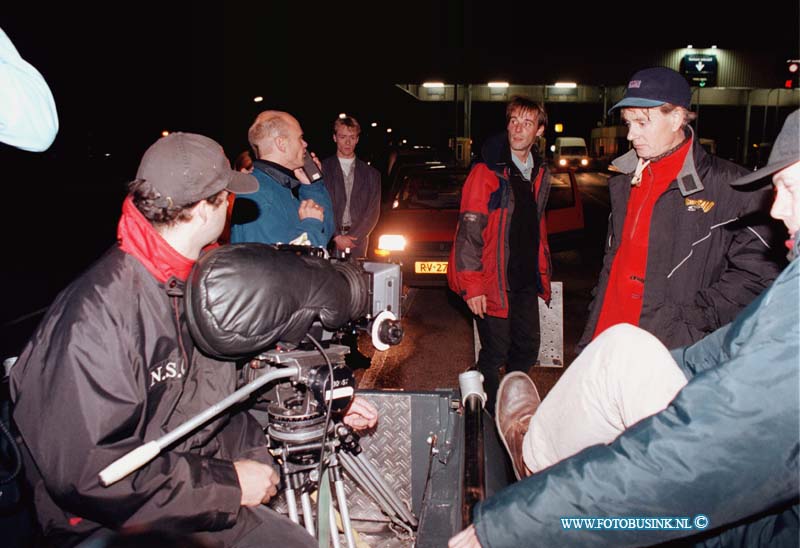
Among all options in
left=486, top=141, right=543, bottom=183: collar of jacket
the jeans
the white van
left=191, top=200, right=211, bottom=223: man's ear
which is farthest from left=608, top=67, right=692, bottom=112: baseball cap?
the white van

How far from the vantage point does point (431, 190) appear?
25.3 ft

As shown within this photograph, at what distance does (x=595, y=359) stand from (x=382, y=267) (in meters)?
0.83

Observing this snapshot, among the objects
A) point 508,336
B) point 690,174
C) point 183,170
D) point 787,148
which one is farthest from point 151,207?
point 508,336

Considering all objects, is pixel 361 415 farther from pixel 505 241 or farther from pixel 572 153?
pixel 572 153

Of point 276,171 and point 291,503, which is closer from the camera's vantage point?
point 291,503

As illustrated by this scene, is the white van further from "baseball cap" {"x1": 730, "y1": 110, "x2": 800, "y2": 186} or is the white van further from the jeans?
"baseball cap" {"x1": 730, "y1": 110, "x2": 800, "y2": 186}

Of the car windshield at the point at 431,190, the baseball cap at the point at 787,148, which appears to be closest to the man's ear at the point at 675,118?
the baseball cap at the point at 787,148

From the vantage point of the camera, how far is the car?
7.09 meters

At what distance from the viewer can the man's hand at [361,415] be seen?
7.95 feet

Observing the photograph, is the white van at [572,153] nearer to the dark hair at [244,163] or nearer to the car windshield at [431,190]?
the car windshield at [431,190]

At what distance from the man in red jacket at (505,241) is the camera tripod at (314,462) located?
6.13 feet

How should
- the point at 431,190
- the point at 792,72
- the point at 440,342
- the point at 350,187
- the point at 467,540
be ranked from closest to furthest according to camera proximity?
1. the point at 467,540
2. the point at 350,187
3. the point at 440,342
4. the point at 431,190
5. the point at 792,72

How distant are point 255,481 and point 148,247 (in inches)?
34.4

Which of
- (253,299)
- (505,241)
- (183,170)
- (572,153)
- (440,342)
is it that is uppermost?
(183,170)
